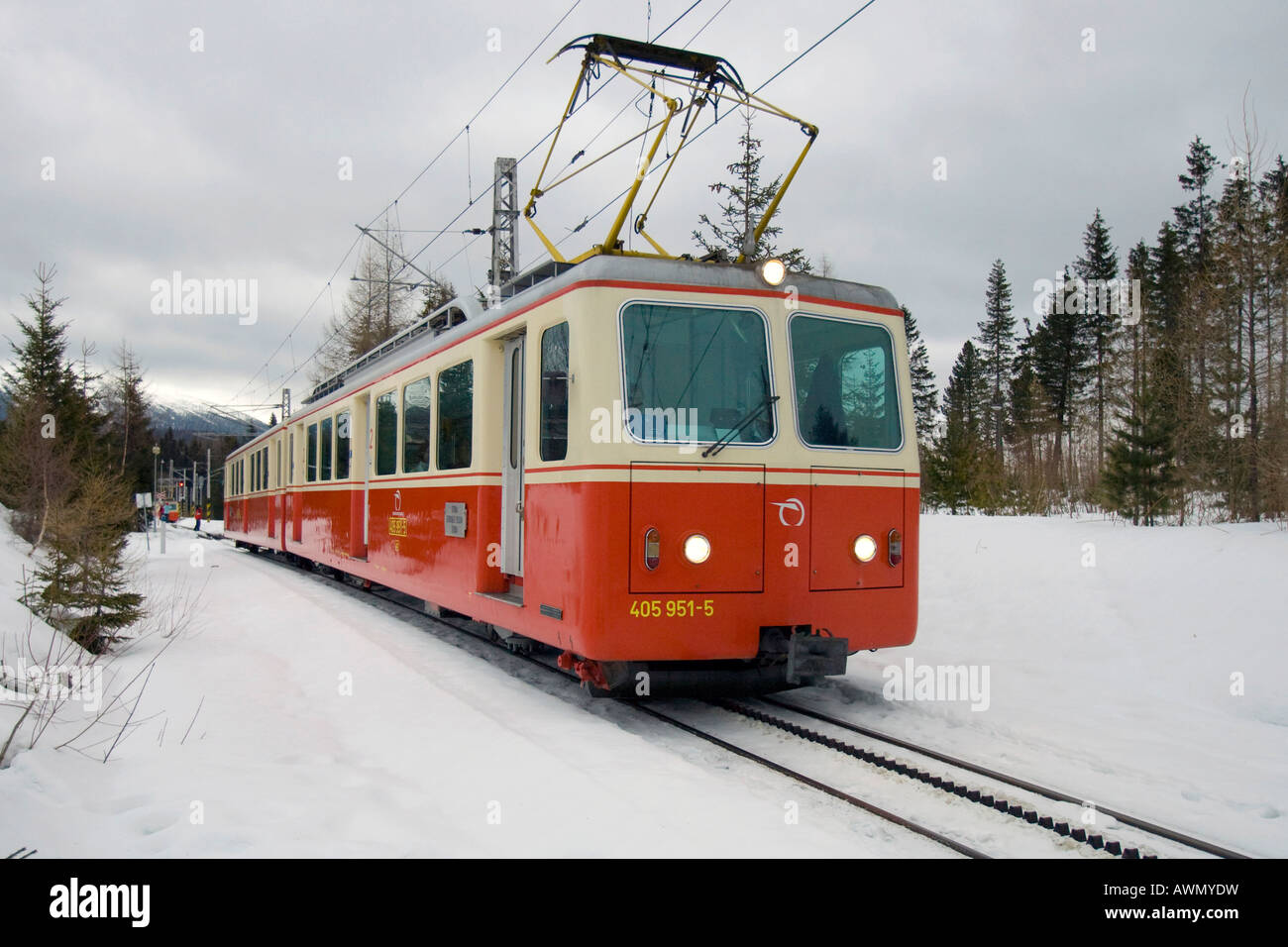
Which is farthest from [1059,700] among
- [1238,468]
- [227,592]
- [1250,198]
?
[1250,198]

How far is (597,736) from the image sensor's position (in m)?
5.92

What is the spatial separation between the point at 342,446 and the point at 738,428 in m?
8.44

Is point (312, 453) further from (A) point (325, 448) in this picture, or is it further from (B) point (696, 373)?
(B) point (696, 373)

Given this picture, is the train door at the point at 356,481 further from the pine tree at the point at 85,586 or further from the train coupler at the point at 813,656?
A: the train coupler at the point at 813,656

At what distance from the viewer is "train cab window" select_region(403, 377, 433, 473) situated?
9.12m

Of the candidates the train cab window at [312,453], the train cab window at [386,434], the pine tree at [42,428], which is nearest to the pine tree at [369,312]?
the pine tree at [42,428]

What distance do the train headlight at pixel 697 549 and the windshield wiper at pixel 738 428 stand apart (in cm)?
55

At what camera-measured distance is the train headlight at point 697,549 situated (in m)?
5.90

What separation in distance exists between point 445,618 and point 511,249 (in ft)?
32.3

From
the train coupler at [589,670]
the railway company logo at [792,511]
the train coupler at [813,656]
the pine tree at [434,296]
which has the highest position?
the pine tree at [434,296]

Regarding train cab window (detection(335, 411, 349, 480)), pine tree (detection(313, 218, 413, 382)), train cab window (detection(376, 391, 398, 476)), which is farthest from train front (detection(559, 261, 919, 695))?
pine tree (detection(313, 218, 413, 382))

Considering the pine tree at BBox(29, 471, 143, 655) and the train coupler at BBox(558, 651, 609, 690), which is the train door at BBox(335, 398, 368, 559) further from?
the train coupler at BBox(558, 651, 609, 690)

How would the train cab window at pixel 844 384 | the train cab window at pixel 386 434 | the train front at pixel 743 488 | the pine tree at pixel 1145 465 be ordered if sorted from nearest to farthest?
the train front at pixel 743 488 → the train cab window at pixel 844 384 → the train cab window at pixel 386 434 → the pine tree at pixel 1145 465

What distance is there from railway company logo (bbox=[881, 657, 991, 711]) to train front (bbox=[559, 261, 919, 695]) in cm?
88
